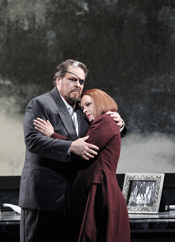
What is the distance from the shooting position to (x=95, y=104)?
2350 mm

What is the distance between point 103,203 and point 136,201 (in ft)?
3.88

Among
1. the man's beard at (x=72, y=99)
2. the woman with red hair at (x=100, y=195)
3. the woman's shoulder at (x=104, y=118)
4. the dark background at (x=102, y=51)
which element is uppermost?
the dark background at (x=102, y=51)

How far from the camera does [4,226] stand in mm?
2727

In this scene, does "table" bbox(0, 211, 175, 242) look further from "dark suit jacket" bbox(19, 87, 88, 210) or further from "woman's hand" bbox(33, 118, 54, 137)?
"woman's hand" bbox(33, 118, 54, 137)

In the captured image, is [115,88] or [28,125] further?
[115,88]

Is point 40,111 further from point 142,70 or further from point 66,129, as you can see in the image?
point 142,70

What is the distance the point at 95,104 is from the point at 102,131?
0.84 feet

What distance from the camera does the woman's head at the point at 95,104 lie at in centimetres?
234

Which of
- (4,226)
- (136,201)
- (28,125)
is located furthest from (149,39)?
(4,226)

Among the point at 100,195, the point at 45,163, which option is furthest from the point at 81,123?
the point at 100,195

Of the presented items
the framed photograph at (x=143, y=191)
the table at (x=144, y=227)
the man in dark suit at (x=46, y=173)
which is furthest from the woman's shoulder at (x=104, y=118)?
the framed photograph at (x=143, y=191)

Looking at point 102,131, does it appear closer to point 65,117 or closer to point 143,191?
point 65,117

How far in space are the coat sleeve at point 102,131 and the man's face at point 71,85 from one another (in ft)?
1.18

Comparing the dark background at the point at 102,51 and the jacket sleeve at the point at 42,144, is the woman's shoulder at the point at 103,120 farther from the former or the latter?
the dark background at the point at 102,51
